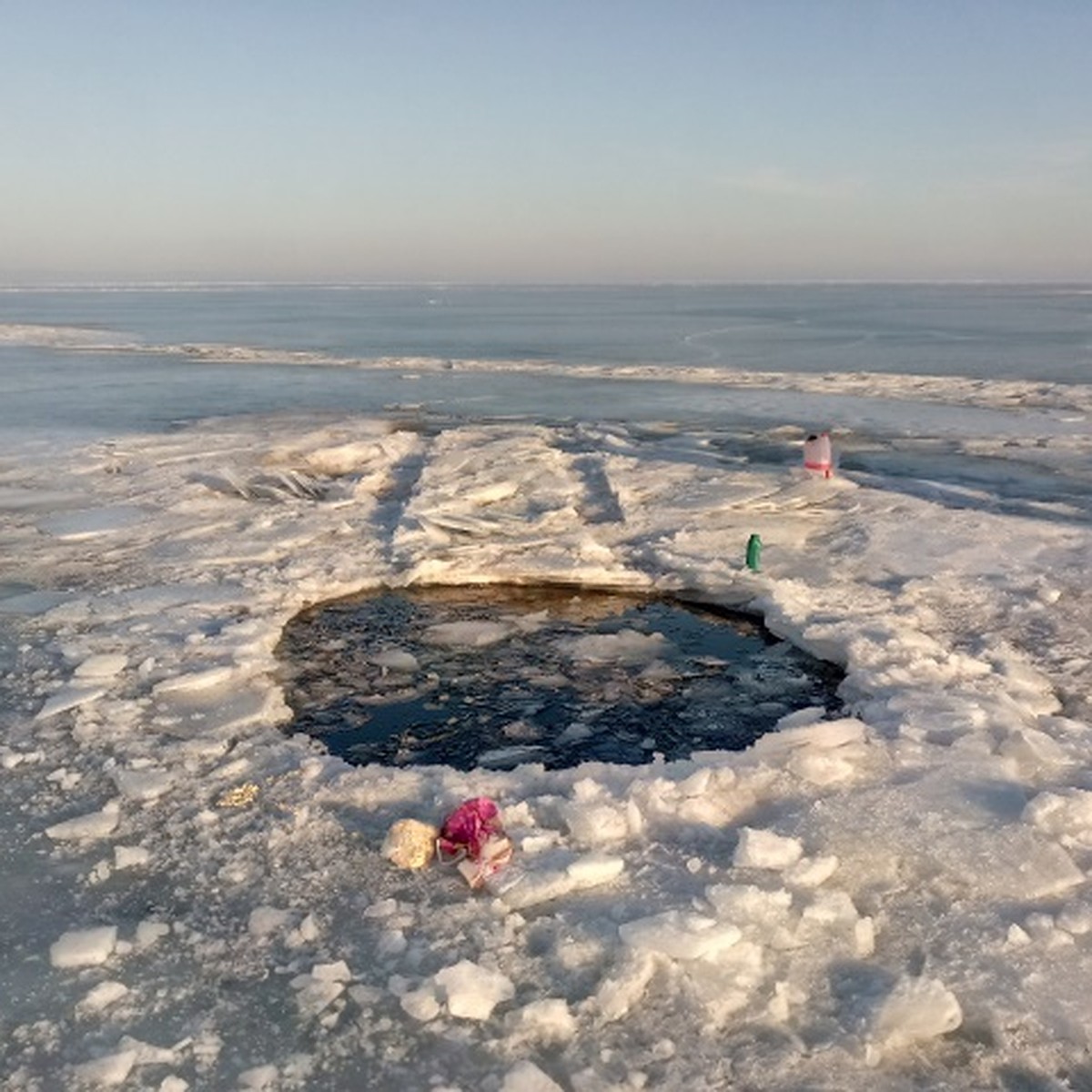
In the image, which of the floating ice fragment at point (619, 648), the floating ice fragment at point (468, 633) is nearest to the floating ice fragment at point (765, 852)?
the floating ice fragment at point (619, 648)

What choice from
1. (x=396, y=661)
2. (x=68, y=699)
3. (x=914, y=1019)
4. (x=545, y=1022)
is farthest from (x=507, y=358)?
(x=914, y=1019)

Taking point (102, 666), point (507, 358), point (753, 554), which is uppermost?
point (507, 358)

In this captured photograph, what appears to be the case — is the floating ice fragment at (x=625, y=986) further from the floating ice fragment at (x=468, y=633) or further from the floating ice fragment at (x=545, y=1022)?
the floating ice fragment at (x=468, y=633)

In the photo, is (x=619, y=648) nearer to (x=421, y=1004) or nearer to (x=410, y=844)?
(x=410, y=844)

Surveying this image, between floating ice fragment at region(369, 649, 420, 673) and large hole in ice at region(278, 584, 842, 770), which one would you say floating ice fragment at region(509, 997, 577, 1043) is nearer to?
large hole in ice at region(278, 584, 842, 770)

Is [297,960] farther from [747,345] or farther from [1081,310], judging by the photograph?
[1081,310]

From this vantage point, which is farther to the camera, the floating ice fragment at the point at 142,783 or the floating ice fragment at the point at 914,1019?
the floating ice fragment at the point at 142,783

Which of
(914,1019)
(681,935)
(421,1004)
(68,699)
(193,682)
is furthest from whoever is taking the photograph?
(193,682)
